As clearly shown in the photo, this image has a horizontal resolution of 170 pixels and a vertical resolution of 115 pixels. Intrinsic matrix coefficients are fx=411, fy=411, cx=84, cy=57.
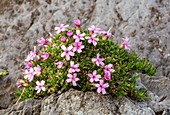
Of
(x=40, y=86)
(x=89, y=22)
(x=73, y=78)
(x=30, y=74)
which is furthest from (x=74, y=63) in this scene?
(x=89, y=22)

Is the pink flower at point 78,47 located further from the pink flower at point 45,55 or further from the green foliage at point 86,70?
the pink flower at point 45,55

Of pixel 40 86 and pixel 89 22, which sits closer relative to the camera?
pixel 40 86

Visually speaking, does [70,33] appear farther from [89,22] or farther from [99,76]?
[89,22]

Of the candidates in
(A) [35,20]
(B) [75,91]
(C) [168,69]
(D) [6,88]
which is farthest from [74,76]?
(A) [35,20]

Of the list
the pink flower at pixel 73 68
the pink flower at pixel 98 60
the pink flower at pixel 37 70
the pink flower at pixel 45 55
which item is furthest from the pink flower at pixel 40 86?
the pink flower at pixel 98 60

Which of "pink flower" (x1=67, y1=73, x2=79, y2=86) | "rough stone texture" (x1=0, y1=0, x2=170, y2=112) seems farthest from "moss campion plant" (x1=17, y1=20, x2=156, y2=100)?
"rough stone texture" (x1=0, y1=0, x2=170, y2=112)

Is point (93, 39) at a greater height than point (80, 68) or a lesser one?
greater
